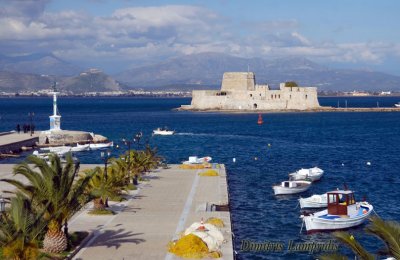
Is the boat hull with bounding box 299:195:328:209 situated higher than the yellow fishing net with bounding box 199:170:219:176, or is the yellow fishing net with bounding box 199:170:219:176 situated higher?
the yellow fishing net with bounding box 199:170:219:176

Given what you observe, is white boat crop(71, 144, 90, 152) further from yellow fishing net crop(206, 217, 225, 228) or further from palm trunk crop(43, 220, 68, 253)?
palm trunk crop(43, 220, 68, 253)

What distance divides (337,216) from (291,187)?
339 inches

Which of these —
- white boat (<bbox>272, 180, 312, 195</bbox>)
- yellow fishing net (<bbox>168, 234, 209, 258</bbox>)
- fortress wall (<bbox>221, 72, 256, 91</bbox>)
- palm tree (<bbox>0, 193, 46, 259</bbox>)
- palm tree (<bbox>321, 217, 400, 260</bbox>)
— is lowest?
white boat (<bbox>272, 180, 312, 195</bbox>)

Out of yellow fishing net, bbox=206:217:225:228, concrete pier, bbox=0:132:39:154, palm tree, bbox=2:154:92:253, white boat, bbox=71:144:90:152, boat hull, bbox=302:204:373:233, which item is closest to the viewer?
palm tree, bbox=2:154:92:253

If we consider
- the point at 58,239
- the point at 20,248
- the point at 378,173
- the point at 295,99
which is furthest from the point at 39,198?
the point at 295,99

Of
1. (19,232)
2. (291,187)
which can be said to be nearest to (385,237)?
(19,232)

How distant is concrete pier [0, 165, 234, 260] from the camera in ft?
63.1

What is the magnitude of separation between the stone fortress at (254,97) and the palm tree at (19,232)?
126 metres

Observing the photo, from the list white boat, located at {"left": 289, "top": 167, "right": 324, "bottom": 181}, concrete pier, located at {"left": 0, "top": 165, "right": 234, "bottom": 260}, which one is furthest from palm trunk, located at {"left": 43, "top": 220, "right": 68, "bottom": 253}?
white boat, located at {"left": 289, "top": 167, "right": 324, "bottom": 181}

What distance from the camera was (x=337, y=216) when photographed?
26484 millimetres

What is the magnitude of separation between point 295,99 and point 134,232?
400 feet

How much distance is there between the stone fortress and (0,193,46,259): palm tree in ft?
413

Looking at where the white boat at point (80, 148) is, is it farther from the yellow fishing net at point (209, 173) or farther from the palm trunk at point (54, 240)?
the palm trunk at point (54, 240)

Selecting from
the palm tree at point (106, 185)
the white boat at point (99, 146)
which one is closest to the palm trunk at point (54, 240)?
the palm tree at point (106, 185)
